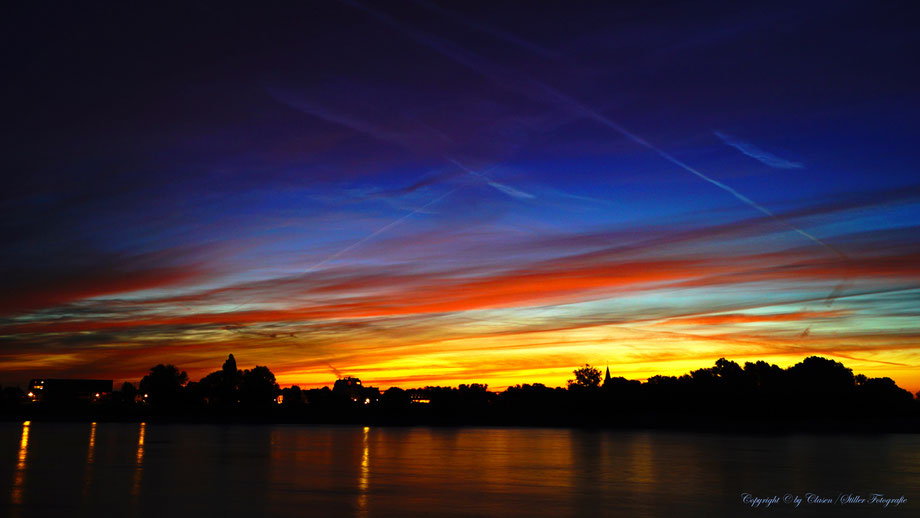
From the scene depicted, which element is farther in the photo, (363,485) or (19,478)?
(19,478)

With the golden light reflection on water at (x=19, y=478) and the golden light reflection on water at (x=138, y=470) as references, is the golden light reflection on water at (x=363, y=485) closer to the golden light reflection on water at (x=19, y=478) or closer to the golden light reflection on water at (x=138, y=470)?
the golden light reflection on water at (x=138, y=470)

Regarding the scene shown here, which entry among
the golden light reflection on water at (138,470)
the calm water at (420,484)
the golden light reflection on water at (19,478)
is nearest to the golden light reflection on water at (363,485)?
the calm water at (420,484)

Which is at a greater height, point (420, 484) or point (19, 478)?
point (19, 478)

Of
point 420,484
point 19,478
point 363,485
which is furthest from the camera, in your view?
point 19,478

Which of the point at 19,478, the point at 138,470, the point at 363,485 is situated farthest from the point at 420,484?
the point at 19,478

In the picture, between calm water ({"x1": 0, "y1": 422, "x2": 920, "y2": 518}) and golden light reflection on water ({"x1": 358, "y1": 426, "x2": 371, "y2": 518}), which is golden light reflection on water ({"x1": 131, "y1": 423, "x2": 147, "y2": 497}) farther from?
golden light reflection on water ({"x1": 358, "y1": 426, "x2": 371, "y2": 518})

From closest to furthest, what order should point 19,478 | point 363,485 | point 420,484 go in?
point 363,485 → point 420,484 → point 19,478

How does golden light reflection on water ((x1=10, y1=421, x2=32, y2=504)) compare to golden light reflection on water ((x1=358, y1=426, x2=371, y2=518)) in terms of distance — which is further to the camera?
golden light reflection on water ((x1=10, y1=421, x2=32, y2=504))

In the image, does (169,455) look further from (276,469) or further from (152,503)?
(152,503)

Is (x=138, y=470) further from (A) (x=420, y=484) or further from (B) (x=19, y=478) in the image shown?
(A) (x=420, y=484)

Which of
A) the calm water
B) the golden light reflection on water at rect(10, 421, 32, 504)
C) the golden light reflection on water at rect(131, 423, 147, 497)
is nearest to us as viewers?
the calm water

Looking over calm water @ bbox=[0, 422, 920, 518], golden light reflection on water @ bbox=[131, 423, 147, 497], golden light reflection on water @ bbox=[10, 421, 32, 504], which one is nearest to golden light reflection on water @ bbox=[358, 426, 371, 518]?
calm water @ bbox=[0, 422, 920, 518]

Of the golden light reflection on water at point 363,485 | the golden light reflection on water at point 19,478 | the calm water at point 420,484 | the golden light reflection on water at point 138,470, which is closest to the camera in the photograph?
the golden light reflection on water at point 363,485

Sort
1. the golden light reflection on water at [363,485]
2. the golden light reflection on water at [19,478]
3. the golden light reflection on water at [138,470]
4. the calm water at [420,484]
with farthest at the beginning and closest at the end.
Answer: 1. the golden light reflection on water at [138,470]
2. the golden light reflection on water at [19,478]
3. the calm water at [420,484]
4. the golden light reflection on water at [363,485]
